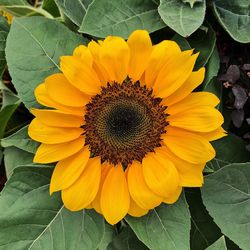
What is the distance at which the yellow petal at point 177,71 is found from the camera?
859 millimetres

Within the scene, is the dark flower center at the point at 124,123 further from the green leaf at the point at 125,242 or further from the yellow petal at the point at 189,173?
the green leaf at the point at 125,242

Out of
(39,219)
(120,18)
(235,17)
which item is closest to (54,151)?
(39,219)

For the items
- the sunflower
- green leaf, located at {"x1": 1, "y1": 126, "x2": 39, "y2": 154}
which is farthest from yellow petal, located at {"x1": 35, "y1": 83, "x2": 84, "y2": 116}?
green leaf, located at {"x1": 1, "y1": 126, "x2": 39, "y2": 154}

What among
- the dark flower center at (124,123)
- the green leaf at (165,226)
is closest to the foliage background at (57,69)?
the green leaf at (165,226)

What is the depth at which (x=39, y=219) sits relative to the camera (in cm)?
97

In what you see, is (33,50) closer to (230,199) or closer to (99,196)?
(99,196)

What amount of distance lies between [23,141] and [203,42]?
35cm

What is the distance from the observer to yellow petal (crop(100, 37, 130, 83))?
849mm

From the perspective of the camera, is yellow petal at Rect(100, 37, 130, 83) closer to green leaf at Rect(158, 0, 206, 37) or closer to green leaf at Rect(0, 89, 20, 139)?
green leaf at Rect(158, 0, 206, 37)

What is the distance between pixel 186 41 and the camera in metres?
0.96

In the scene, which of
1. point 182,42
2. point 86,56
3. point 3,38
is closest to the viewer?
point 86,56

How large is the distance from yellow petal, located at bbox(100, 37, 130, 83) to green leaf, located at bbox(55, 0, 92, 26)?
17 cm

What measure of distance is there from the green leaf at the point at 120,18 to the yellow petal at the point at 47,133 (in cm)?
17

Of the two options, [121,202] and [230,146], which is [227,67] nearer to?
[230,146]
